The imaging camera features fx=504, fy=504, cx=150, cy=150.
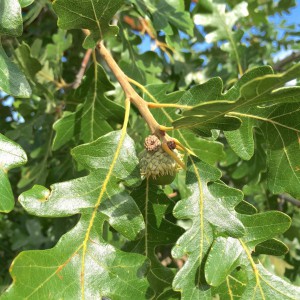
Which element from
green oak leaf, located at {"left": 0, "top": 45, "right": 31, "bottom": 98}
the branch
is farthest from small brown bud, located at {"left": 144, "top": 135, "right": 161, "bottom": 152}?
the branch

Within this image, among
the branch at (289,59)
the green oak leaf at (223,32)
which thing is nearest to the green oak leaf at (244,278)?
the green oak leaf at (223,32)

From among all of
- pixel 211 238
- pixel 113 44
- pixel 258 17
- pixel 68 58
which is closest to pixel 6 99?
pixel 68 58

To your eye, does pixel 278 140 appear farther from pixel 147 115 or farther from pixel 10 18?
pixel 10 18

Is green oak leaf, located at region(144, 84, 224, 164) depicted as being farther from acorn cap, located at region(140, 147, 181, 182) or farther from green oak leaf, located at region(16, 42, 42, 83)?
green oak leaf, located at region(16, 42, 42, 83)

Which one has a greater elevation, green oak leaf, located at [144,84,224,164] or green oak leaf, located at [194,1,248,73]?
green oak leaf, located at [144,84,224,164]

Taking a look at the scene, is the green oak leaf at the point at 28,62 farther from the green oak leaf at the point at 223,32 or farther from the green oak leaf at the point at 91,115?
the green oak leaf at the point at 223,32

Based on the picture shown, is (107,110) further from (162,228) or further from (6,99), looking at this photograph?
(6,99)
